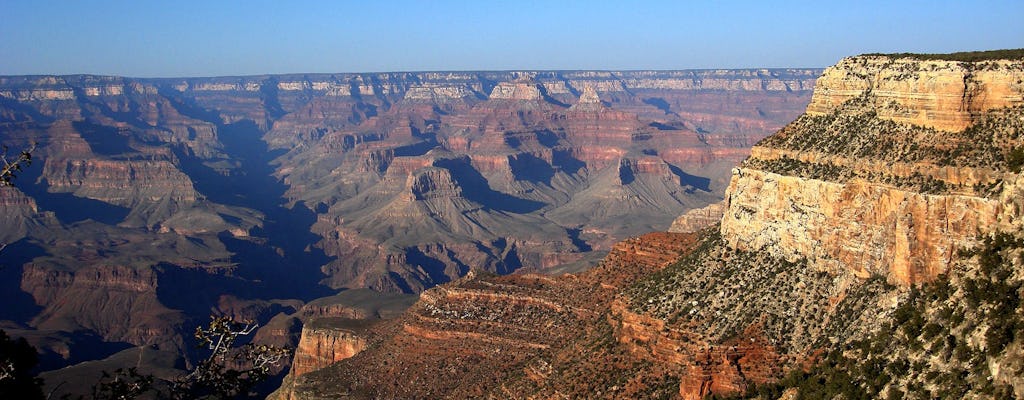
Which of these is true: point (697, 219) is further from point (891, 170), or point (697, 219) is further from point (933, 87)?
point (891, 170)

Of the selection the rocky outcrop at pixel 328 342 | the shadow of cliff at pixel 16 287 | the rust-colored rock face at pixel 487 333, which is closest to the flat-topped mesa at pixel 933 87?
the rust-colored rock face at pixel 487 333

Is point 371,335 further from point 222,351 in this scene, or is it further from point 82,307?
point 82,307

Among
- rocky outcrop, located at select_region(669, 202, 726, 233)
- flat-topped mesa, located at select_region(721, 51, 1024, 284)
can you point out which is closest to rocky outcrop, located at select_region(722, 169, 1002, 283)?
flat-topped mesa, located at select_region(721, 51, 1024, 284)

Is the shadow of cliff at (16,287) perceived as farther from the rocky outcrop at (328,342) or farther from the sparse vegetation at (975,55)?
the sparse vegetation at (975,55)

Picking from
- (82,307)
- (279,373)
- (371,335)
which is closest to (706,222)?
(279,373)

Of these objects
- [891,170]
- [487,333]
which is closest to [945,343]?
[891,170]

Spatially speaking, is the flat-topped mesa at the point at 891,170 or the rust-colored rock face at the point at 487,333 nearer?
the flat-topped mesa at the point at 891,170

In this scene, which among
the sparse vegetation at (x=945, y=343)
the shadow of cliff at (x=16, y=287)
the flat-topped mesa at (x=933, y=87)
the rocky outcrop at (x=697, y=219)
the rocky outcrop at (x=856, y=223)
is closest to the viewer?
the sparse vegetation at (x=945, y=343)

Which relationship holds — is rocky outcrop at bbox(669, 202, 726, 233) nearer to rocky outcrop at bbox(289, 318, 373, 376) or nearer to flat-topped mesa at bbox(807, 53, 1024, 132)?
rocky outcrop at bbox(289, 318, 373, 376)
